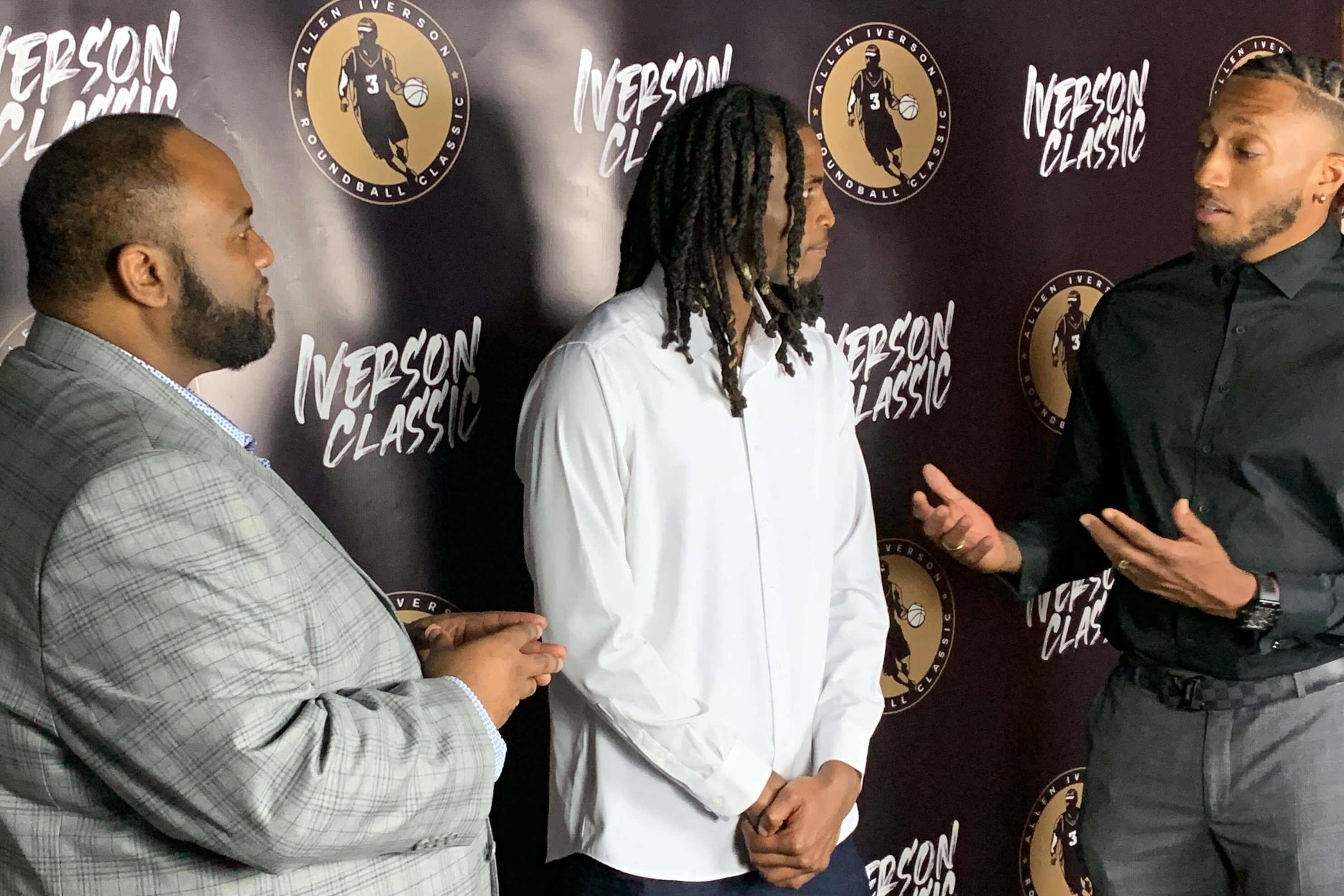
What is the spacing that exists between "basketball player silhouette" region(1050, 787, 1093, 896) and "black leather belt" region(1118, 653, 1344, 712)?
0.80m

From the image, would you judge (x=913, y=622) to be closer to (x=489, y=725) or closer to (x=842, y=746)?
(x=842, y=746)

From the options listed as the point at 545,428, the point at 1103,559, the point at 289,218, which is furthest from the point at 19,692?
the point at 1103,559

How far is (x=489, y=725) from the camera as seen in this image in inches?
50.1

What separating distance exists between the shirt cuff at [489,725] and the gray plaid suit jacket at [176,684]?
2cm

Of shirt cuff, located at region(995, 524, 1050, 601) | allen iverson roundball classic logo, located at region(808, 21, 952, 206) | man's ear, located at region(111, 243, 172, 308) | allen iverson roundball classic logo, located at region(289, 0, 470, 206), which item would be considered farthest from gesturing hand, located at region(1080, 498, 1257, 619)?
man's ear, located at region(111, 243, 172, 308)

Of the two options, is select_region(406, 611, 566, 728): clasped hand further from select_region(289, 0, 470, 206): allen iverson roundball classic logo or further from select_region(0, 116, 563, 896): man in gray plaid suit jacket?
select_region(289, 0, 470, 206): allen iverson roundball classic logo

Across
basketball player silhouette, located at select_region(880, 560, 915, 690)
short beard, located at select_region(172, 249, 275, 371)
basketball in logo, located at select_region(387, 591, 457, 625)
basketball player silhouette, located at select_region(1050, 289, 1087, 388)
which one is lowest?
basketball player silhouette, located at select_region(880, 560, 915, 690)

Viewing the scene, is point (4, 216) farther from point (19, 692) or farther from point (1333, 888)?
point (1333, 888)

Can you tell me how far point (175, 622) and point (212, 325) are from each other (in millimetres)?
329

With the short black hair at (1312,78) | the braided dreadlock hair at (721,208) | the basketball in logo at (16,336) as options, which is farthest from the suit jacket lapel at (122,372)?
the short black hair at (1312,78)

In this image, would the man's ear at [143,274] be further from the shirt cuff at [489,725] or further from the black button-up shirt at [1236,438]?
the black button-up shirt at [1236,438]

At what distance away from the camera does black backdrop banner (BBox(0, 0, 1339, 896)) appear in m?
1.76

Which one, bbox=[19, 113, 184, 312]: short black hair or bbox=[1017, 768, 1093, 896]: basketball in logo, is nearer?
bbox=[19, 113, 184, 312]: short black hair

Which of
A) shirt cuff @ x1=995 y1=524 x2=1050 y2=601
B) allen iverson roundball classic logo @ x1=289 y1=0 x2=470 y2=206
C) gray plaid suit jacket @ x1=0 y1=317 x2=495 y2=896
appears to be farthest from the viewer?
shirt cuff @ x1=995 y1=524 x2=1050 y2=601
